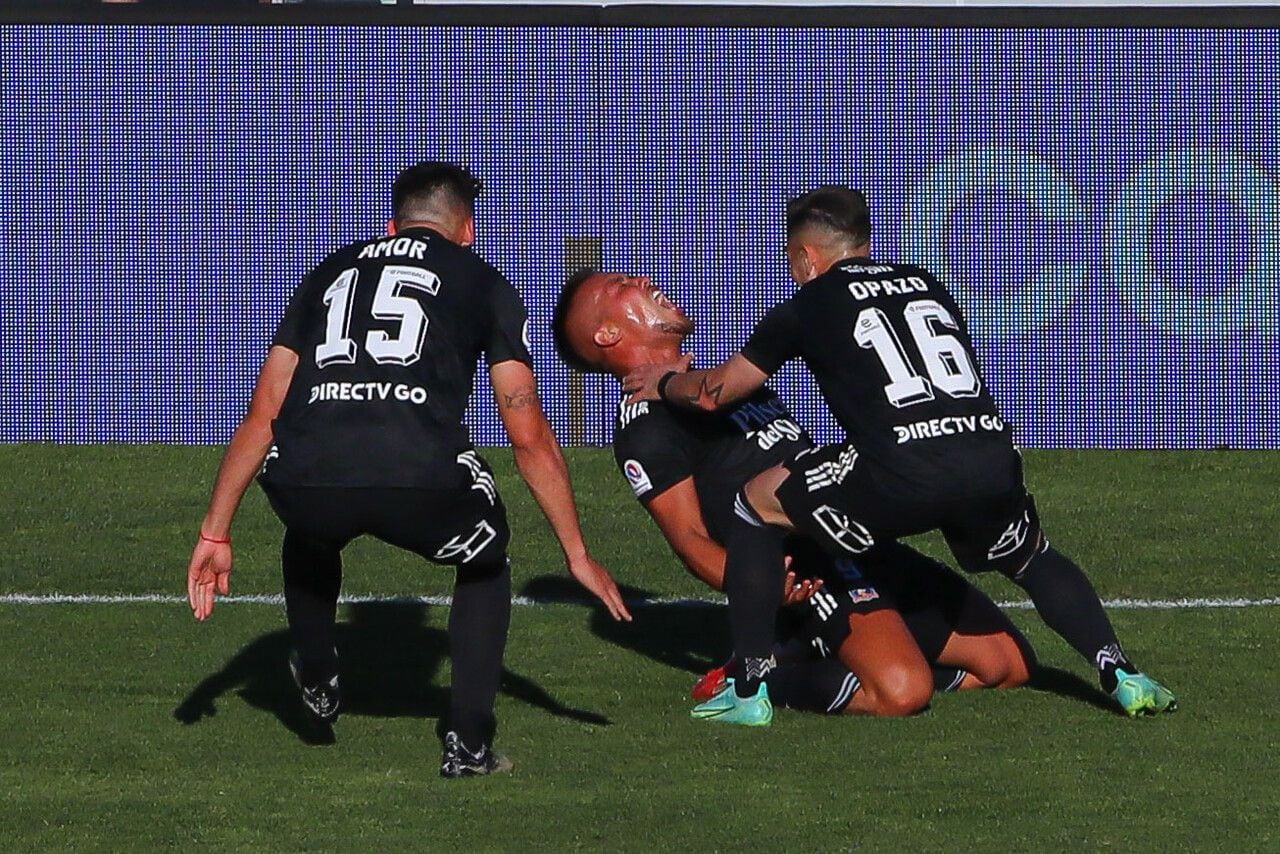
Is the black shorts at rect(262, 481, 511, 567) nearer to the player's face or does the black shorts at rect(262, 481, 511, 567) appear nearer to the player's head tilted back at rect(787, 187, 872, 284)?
the player's head tilted back at rect(787, 187, 872, 284)

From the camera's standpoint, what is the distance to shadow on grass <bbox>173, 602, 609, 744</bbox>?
20.9 ft

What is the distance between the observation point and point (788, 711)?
253 inches

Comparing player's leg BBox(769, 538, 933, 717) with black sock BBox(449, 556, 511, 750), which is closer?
black sock BBox(449, 556, 511, 750)

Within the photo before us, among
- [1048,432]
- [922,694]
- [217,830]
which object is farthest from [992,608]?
[1048,432]

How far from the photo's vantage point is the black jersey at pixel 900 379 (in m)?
5.78

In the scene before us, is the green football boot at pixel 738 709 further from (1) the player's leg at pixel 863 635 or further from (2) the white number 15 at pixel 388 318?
(2) the white number 15 at pixel 388 318

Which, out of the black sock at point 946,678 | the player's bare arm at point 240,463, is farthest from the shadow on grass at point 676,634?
the player's bare arm at point 240,463

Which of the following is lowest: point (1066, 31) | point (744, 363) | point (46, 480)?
point (46, 480)

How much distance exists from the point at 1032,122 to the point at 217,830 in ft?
28.8

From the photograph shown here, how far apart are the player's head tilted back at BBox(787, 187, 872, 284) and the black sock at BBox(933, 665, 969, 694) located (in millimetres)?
1391

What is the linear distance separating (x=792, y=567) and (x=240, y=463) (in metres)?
2.02

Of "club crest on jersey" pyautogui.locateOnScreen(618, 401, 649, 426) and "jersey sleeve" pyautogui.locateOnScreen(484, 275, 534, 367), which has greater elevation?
"jersey sleeve" pyautogui.locateOnScreen(484, 275, 534, 367)

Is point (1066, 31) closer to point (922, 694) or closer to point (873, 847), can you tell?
point (922, 694)

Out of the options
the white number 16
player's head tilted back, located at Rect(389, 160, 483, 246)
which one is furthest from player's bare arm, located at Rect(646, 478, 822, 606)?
player's head tilted back, located at Rect(389, 160, 483, 246)
